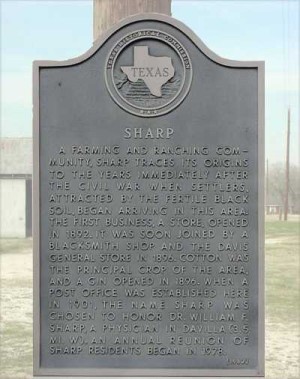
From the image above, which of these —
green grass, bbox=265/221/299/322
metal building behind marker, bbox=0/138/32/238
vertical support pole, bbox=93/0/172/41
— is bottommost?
green grass, bbox=265/221/299/322

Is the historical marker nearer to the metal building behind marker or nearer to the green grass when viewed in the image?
the green grass

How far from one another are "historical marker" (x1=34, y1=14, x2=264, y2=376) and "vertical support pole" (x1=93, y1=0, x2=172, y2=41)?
49cm

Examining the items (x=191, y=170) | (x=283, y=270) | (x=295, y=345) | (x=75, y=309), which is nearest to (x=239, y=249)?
(x=191, y=170)

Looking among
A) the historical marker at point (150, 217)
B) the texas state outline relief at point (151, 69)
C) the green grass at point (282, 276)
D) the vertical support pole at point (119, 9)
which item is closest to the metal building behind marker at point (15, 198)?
the green grass at point (282, 276)

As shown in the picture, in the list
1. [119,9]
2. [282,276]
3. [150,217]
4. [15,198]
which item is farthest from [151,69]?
[15,198]

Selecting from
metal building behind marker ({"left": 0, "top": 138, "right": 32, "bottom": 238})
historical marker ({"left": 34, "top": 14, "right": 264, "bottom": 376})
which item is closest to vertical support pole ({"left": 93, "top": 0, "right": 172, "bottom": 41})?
historical marker ({"left": 34, "top": 14, "right": 264, "bottom": 376})

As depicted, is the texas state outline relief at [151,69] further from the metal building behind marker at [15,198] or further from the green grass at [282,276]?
the metal building behind marker at [15,198]

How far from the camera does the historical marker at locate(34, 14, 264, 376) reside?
12.7 feet

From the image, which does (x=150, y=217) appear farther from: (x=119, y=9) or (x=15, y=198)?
(x=15, y=198)

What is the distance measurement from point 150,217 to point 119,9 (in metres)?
1.56

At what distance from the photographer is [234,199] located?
3.88 meters

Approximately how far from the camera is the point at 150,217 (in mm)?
3859

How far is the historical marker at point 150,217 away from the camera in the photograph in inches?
152

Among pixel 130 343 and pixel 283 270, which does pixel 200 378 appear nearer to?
pixel 130 343
